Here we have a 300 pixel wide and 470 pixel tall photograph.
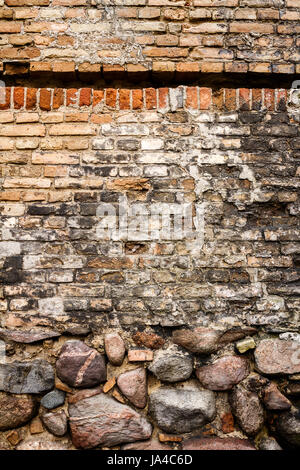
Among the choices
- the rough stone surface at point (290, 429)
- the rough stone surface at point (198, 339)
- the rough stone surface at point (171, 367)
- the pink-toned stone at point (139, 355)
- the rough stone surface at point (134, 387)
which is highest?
the rough stone surface at point (198, 339)

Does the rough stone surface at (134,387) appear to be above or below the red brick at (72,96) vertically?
below

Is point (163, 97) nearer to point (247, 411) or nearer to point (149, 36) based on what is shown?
point (149, 36)

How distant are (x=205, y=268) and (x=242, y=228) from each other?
12.2 inches

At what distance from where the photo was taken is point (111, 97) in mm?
1875

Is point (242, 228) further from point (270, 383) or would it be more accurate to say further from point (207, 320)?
point (270, 383)

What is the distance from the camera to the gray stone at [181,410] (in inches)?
65.6

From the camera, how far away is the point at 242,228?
183 centimetres

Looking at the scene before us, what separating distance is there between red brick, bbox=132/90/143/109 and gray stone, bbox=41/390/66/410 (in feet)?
5.35

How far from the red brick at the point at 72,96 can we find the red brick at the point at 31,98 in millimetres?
193

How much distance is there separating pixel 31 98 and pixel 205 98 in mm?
1007

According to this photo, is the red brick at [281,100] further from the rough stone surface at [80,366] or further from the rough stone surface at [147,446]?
the rough stone surface at [147,446]

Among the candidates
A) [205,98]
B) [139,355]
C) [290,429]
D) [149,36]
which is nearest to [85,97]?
[149,36]

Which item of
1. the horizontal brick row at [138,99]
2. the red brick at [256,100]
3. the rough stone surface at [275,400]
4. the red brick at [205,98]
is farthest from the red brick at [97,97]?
the rough stone surface at [275,400]

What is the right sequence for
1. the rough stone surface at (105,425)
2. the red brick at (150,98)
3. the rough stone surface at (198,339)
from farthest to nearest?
the red brick at (150,98)
the rough stone surface at (198,339)
the rough stone surface at (105,425)
